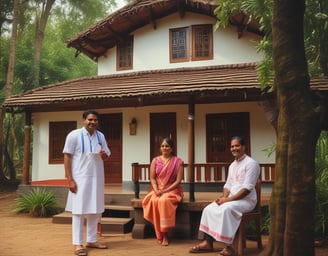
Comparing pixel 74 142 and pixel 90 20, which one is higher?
pixel 90 20

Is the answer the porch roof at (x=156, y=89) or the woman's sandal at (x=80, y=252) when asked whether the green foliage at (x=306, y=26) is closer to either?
the porch roof at (x=156, y=89)

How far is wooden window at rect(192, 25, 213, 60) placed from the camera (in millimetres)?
11336

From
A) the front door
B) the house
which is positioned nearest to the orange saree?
the house

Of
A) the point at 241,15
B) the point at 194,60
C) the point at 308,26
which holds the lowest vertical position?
the point at 308,26

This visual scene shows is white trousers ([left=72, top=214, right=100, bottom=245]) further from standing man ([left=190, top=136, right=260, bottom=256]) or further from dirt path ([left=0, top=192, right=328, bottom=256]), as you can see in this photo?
standing man ([left=190, top=136, right=260, bottom=256])

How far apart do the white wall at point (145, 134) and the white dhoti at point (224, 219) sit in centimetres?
498

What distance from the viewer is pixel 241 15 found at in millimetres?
10289

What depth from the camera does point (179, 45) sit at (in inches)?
460

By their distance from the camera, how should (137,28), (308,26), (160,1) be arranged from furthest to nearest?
(137,28) → (160,1) → (308,26)

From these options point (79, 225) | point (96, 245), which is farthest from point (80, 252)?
point (96, 245)

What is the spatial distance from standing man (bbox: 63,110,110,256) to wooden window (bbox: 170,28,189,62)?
660cm

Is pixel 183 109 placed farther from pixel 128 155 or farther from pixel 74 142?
pixel 74 142

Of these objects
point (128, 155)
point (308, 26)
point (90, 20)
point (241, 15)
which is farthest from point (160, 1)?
point (90, 20)

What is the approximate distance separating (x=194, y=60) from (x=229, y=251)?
740 cm
